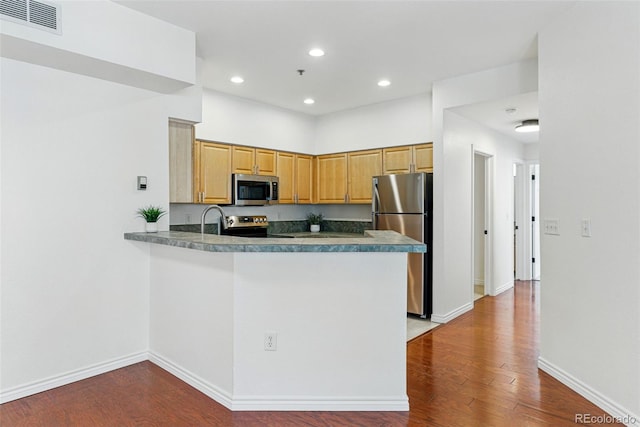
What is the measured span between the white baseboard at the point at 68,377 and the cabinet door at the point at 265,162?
259 centimetres

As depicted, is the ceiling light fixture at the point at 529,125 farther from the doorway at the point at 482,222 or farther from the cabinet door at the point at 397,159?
the cabinet door at the point at 397,159

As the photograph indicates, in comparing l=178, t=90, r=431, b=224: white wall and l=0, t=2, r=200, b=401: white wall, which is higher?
l=178, t=90, r=431, b=224: white wall

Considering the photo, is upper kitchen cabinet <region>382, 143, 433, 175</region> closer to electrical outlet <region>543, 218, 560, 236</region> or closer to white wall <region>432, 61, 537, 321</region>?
white wall <region>432, 61, 537, 321</region>

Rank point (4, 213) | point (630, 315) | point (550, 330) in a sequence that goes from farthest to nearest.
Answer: point (550, 330) → point (4, 213) → point (630, 315)

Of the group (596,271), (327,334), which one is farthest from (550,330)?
(327,334)

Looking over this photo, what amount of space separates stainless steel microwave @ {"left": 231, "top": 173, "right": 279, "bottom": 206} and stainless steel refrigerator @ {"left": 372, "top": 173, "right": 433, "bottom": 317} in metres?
1.52

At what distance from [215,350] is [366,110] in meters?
3.80

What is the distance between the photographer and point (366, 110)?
5250mm

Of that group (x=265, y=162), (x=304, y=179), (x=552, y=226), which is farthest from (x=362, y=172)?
(x=552, y=226)

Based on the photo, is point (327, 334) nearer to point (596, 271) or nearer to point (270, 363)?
point (270, 363)

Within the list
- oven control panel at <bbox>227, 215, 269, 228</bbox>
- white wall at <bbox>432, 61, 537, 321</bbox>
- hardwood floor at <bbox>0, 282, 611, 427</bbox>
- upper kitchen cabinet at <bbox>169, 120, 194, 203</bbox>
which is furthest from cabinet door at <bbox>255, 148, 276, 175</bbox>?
hardwood floor at <bbox>0, 282, 611, 427</bbox>

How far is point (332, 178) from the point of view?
5621 millimetres

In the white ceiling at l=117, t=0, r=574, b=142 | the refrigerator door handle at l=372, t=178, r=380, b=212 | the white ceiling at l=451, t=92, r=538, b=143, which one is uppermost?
the white ceiling at l=117, t=0, r=574, b=142

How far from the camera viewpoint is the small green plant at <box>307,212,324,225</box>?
604 cm
